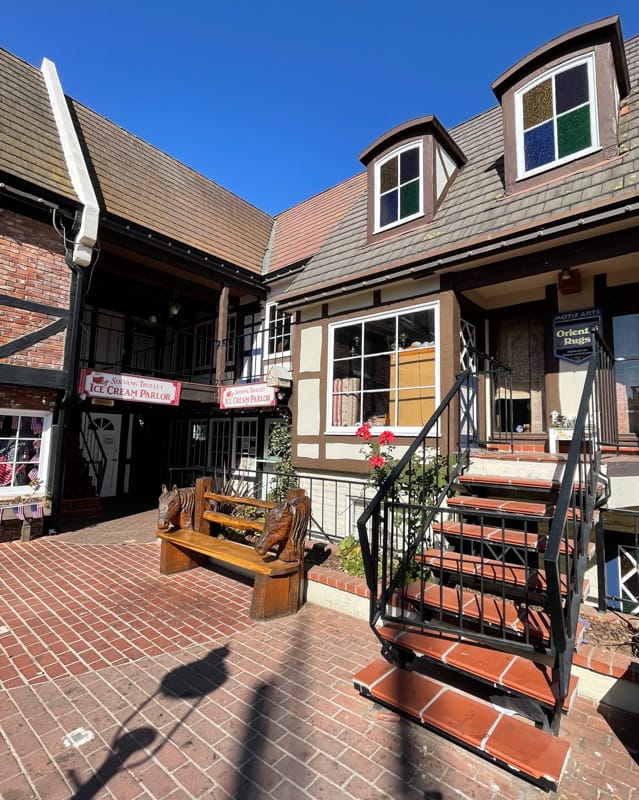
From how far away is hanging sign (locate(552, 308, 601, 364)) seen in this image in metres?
6.00

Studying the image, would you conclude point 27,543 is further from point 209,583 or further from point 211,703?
point 211,703

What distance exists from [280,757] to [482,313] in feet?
21.9

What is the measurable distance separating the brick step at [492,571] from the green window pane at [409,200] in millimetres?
5860

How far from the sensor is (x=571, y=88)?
19.4 ft

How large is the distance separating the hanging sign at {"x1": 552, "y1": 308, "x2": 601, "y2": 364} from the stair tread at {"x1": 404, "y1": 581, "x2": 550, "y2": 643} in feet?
13.4

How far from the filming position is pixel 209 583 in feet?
17.6

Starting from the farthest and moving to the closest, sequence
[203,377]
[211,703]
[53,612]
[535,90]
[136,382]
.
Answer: [203,377]
[136,382]
[535,90]
[53,612]
[211,703]

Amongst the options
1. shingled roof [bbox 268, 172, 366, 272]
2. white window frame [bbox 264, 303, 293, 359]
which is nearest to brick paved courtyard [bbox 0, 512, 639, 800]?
white window frame [bbox 264, 303, 293, 359]

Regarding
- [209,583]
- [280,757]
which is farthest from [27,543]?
[280,757]

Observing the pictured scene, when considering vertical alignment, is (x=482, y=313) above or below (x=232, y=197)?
below

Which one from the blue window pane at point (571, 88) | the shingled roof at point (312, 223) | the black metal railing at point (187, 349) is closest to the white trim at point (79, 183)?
the black metal railing at point (187, 349)

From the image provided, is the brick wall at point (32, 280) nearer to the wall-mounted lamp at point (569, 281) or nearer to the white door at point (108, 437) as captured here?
the white door at point (108, 437)

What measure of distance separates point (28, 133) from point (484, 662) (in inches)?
440

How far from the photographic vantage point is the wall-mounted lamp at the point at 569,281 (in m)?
5.82
